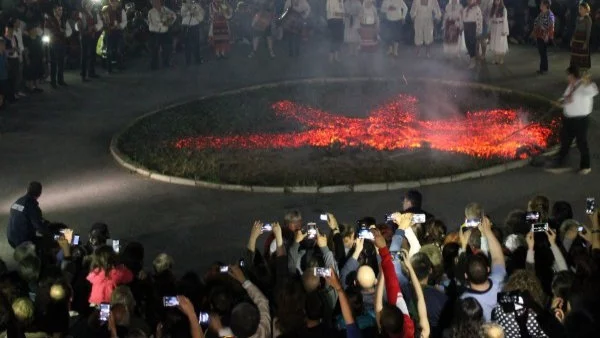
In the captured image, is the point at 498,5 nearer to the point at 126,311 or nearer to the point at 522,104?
the point at 522,104

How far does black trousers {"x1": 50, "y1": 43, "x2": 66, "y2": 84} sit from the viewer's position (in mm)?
23609

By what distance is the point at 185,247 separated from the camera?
13.1 meters

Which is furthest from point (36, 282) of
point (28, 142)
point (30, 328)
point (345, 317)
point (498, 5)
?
point (498, 5)

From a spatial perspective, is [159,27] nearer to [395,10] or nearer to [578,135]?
[395,10]

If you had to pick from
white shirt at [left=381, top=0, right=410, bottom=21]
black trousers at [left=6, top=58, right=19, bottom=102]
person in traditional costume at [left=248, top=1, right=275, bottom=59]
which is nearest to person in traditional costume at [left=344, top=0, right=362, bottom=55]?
white shirt at [left=381, top=0, right=410, bottom=21]

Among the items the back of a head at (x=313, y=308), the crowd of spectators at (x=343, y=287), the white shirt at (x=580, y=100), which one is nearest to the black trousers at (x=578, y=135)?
the white shirt at (x=580, y=100)

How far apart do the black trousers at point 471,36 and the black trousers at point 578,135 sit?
29.9ft

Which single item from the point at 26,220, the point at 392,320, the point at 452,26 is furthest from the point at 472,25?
the point at 392,320

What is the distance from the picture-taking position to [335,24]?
26.9 meters

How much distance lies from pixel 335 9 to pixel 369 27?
1.28 m

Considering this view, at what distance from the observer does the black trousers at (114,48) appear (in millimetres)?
25609

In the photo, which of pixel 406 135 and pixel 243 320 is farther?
pixel 406 135

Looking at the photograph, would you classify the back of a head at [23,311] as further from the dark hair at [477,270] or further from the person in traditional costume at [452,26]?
the person in traditional costume at [452,26]

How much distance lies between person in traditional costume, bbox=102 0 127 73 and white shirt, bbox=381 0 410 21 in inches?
301
